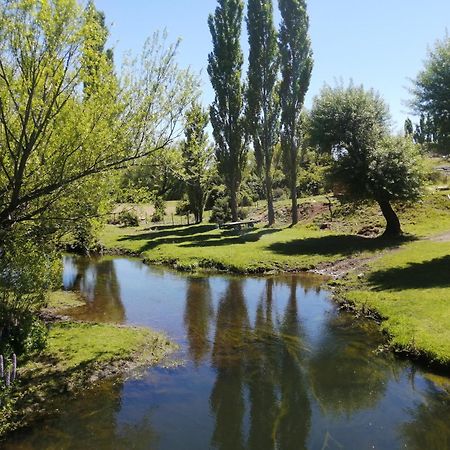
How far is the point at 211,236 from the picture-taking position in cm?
4059

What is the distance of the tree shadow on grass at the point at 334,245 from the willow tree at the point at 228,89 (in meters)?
15.3

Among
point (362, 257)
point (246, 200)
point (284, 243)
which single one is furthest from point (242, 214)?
point (362, 257)

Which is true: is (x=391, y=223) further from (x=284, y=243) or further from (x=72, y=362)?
(x=72, y=362)

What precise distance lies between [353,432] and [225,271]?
62.6ft

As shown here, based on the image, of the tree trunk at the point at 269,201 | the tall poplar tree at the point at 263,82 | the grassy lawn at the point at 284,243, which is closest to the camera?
the grassy lawn at the point at 284,243

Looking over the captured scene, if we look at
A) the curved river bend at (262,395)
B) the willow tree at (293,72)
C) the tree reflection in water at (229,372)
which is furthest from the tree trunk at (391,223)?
the tree reflection in water at (229,372)

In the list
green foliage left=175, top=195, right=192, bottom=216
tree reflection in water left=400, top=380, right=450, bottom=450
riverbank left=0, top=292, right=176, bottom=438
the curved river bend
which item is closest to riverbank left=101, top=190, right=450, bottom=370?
the curved river bend

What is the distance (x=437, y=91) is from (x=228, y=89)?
24690 millimetres

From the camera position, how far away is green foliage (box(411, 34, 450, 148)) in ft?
78.2

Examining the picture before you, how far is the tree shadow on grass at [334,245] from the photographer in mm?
29000

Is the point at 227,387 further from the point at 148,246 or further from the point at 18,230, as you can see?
the point at 148,246

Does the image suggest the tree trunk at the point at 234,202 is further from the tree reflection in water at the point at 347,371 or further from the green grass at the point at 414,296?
the tree reflection in water at the point at 347,371

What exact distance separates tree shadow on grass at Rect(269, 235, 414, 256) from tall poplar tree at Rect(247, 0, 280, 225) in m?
11.7

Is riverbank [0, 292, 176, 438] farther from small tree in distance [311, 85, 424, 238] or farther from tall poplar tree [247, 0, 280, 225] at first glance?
tall poplar tree [247, 0, 280, 225]
